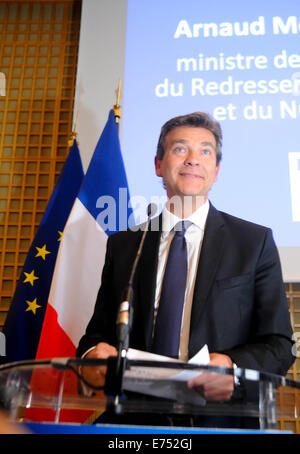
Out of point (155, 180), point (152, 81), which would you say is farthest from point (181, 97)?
point (155, 180)

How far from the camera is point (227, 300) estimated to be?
1.64 meters

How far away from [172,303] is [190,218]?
0.38 m

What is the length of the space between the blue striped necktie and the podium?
0.57 metres

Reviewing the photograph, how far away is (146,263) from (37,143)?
1.86m

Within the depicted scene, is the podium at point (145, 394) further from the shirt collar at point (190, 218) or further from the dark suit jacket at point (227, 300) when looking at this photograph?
the shirt collar at point (190, 218)

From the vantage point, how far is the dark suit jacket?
5.08 ft

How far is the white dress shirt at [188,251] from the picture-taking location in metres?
1.67

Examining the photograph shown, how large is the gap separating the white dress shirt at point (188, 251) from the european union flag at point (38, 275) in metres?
0.93

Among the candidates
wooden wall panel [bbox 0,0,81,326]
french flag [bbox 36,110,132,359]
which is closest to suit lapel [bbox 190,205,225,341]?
french flag [bbox 36,110,132,359]

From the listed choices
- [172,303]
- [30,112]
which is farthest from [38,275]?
[30,112]

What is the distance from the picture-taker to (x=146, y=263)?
1839 millimetres

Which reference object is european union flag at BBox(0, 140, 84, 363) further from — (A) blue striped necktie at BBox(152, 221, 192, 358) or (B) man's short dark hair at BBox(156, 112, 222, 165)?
(A) blue striped necktie at BBox(152, 221, 192, 358)

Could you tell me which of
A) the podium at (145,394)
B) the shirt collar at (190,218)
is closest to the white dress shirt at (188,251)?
the shirt collar at (190,218)
